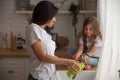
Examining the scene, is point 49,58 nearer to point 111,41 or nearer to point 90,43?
point 111,41

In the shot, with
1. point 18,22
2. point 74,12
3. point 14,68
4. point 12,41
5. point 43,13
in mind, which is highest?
point 43,13

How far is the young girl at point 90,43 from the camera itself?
2439 mm

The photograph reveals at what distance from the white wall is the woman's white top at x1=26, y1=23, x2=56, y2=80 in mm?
1879

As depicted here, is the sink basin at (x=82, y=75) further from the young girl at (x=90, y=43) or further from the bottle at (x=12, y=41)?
the bottle at (x=12, y=41)

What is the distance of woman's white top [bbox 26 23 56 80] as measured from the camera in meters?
1.62

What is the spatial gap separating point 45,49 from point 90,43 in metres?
1.15

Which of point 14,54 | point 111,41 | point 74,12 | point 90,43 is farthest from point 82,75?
point 74,12

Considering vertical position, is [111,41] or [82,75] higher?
[111,41]

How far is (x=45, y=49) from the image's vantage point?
1626 millimetres

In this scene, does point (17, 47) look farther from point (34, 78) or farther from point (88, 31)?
point (34, 78)

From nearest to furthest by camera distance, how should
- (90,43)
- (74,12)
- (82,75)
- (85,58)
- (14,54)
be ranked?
(82,75) → (85,58) → (90,43) → (14,54) → (74,12)

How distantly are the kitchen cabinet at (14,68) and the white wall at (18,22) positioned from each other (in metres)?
0.57

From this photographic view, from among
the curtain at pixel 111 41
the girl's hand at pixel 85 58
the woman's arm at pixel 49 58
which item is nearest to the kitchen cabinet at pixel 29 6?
the girl's hand at pixel 85 58

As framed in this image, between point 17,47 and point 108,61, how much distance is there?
1.71 m
